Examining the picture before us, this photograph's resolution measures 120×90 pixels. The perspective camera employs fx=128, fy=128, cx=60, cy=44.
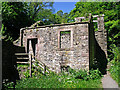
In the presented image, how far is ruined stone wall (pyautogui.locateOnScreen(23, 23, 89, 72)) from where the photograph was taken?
10.1m

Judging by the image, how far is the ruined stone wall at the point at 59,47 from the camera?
1007 cm

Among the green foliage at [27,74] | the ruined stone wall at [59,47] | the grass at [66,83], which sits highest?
the ruined stone wall at [59,47]

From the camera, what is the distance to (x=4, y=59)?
10086 mm

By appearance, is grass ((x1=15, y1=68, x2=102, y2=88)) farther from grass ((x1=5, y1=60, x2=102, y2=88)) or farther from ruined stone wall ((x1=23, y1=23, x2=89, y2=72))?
ruined stone wall ((x1=23, y1=23, x2=89, y2=72))

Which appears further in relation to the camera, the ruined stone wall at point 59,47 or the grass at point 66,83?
the ruined stone wall at point 59,47

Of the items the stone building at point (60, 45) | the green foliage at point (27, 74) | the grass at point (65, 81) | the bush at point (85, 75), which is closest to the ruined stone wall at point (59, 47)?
the stone building at point (60, 45)

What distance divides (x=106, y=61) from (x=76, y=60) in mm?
6407

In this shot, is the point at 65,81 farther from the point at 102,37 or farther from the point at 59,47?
the point at 102,37

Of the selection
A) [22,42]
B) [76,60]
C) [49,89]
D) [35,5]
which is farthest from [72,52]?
[35,5]

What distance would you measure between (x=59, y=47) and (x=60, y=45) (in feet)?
0.76

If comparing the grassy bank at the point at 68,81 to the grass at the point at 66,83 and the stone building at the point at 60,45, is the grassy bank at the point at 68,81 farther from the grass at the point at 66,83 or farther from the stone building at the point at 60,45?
the stone building at the point at 60,45

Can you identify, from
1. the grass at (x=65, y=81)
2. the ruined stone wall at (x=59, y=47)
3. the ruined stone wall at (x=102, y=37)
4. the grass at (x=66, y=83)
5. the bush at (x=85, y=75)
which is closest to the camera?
the grass at (x=66, y=83)

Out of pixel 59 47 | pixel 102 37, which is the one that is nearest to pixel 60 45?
pixel 59 47

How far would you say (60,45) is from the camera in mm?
11039
